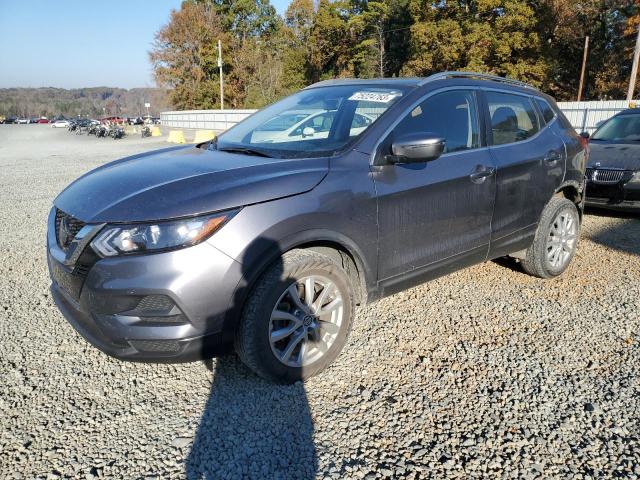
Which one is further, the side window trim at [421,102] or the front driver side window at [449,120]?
the front driver side window at [449,120]

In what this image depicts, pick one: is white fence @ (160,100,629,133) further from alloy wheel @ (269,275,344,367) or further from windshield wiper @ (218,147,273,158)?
alloy wheel @ (269,275,344,367)

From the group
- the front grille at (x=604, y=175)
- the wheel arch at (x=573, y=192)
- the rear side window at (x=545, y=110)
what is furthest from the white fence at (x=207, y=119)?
the wheel arch at (x=573, y=192)

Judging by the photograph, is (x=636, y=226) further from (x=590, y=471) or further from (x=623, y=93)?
(x=623, y=93)

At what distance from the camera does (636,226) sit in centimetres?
620

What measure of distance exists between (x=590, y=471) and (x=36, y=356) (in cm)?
319

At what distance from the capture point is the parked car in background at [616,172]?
6.12m

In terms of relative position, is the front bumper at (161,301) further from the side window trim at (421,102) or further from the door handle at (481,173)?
the door handle at (481,173)

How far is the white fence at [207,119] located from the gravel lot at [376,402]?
2516 centimetres

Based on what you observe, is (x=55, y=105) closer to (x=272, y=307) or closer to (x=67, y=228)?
(x=67, y=228)

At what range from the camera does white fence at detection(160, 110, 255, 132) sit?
31.0 m

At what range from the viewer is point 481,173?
3.41m

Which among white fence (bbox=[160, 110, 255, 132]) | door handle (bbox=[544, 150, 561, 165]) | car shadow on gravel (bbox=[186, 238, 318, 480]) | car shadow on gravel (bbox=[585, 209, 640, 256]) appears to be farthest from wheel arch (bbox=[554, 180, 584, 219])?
white fence (bbox=[160, 110, 255, 132])

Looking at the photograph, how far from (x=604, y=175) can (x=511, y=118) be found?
10.9 ft

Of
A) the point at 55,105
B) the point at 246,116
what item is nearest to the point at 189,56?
the point at 246,116
